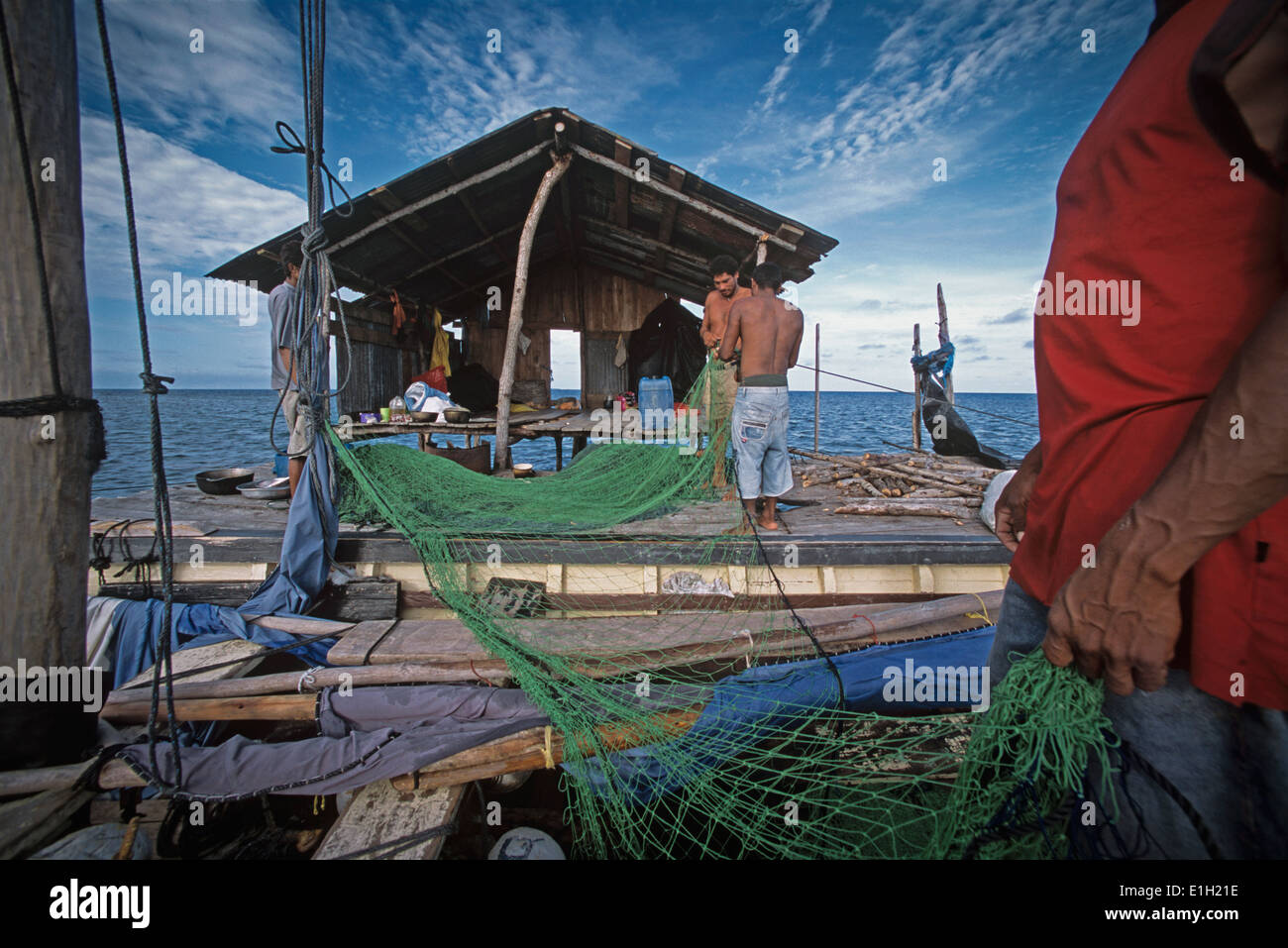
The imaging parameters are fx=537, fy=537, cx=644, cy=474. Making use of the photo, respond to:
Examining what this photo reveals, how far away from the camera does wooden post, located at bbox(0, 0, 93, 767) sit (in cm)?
200

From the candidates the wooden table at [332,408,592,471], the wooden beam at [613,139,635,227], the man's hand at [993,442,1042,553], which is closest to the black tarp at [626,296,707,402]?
the wooden beam at [613,139,635,227]

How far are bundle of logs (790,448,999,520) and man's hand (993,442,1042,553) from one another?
3.47 m

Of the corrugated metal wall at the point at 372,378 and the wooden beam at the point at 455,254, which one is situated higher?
the wooden beam at the point at 455,254

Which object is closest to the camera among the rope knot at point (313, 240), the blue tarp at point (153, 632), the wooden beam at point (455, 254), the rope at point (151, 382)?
the rope at point (151, 382)

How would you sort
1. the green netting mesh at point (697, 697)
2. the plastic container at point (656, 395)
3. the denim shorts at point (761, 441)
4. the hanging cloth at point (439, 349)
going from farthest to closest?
the hanging cloth at point (439, 349)
the plastic container at point (656, 395)
the denim shorts at point (761, 441)
the green netting mesh at point (697, 697)

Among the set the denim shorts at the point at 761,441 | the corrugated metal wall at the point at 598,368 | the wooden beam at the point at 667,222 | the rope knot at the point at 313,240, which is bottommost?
the denim shorts at the point at 761,441

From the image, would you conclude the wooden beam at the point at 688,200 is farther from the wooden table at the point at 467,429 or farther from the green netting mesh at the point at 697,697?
the wooden table at the point at 467,429

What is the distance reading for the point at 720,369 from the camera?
5.21 metres

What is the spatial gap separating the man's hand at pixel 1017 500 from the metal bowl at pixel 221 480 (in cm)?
646

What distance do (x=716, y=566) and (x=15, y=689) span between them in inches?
145

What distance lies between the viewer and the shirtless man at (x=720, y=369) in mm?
5188

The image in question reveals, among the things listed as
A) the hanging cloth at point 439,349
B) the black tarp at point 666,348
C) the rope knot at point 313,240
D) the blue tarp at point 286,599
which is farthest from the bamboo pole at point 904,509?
the hanging cloth at point 439,349

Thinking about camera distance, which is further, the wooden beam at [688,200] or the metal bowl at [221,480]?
the wooden beam at [688,200]

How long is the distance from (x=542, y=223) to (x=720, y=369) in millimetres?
5330
